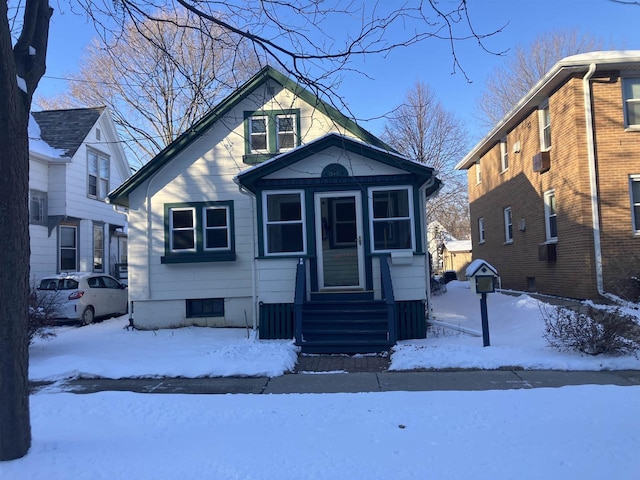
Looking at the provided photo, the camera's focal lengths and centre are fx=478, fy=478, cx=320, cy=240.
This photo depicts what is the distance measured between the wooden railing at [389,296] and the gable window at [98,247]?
1385 centimetres

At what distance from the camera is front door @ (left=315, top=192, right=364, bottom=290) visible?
10.7 m

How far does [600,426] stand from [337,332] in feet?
15.6

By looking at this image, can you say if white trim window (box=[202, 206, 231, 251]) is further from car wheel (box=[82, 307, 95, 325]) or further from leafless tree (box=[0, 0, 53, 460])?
leafless tree (box=[0, 0, 53, 460])

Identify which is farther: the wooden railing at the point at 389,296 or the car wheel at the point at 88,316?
the car wheel at the point at 88,316

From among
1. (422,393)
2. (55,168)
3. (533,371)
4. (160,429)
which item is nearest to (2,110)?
(160,429)

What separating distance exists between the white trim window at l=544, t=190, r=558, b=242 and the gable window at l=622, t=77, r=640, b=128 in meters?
2.66

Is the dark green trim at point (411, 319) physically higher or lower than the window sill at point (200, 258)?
lower

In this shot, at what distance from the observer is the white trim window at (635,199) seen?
38.6 ft

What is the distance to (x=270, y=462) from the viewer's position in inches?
154

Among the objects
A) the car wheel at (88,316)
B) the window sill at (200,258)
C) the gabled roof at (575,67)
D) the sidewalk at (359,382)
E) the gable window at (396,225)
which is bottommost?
the sidewalk at (359,382)

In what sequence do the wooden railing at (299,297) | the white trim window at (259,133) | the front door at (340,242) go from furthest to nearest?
the white trim window at (259,133) < the front door at (340,242) < the wooden railing at (299,297)

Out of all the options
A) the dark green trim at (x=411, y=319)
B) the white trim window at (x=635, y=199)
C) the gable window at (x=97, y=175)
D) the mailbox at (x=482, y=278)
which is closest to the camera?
the mailbox at (x=482, y=278)

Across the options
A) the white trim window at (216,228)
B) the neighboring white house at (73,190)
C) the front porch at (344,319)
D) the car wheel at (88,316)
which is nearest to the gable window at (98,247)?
the neighboring white house at (73,190)

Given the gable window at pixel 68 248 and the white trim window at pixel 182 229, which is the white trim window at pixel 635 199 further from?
the gable window at pixel 68 248
